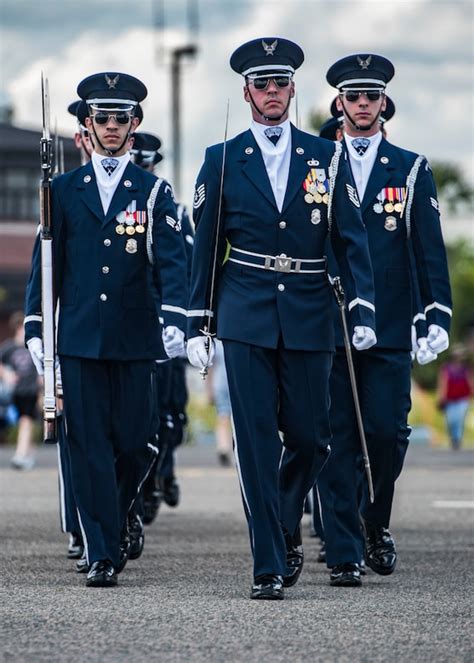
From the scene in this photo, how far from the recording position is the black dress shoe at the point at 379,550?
8.55m

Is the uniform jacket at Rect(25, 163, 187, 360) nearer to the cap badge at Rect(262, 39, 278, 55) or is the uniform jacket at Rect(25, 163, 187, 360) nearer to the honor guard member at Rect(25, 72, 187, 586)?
the honor guard member at Rect(25, 72, 187, 586)

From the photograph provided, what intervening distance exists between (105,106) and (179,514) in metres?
5.48

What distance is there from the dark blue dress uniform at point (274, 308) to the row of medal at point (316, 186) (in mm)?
17

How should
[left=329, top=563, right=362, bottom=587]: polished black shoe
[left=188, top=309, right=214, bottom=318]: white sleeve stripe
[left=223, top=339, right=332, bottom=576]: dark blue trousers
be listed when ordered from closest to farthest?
1. [left=223, top=339, right=332, bottom=576]: dark blue trousers
2. [left=188, top=309, right=214, bottom=318]: white sleeve stripe
3. [left=329, top=563, right=362, bottom=587]: polished black shoe

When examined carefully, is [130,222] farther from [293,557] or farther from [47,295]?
[293,557]

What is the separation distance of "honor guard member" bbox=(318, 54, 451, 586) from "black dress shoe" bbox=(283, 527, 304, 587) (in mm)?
319

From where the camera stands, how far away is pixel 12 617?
6.86 meters

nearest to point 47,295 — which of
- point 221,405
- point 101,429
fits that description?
point 101,429

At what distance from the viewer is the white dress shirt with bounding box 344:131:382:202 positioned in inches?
345

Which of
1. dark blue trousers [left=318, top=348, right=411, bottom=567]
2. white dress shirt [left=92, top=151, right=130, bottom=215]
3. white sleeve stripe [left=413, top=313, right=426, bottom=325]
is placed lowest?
dark blue trousers [left=318, top=348, right=411, bottom=567]

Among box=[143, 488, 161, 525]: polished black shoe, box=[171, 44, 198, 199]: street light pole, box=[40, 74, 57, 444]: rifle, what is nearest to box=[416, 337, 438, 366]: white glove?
box=[40, 74, 57, 444]: rifle

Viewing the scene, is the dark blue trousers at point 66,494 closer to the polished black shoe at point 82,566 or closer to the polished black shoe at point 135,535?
the polished black shoe at point 135,535

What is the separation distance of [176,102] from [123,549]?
1647 inches

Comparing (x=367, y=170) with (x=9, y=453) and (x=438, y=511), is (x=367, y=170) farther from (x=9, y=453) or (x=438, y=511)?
(x=9, y=453)
